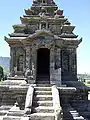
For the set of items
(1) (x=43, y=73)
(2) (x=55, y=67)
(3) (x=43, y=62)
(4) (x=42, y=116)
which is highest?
(3) (x=43, y=62)

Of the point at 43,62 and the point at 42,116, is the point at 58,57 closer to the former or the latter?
the point at 43,62

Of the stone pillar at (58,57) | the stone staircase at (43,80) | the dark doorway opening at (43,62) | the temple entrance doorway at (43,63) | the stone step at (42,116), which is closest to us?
the stone step at (42,116)

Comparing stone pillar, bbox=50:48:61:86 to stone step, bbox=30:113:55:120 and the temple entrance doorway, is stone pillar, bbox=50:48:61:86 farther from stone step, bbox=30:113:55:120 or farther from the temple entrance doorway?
stone step, bbox=30:113:55:120

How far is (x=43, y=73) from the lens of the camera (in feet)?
66.6

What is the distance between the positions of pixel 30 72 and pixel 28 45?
222cm

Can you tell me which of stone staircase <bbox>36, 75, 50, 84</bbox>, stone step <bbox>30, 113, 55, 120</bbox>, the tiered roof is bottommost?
stone step <bbox>30, 113, 55, 120</bbox>

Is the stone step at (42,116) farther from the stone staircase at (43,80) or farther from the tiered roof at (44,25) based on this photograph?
the tiered roof at (44,25)

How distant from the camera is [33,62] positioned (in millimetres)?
17375

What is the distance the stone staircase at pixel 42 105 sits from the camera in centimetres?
1245

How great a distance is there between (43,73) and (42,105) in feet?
22.0

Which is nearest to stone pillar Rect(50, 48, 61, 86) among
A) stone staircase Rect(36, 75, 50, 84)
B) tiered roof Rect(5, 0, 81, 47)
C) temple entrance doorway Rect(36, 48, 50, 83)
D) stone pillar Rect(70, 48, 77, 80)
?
→ stone staircase Rect(36, 75, 50, 84)

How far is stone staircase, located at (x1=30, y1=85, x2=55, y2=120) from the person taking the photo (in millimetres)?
12445

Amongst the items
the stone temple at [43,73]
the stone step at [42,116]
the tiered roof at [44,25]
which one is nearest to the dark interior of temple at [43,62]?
the stone temple at [43,73]

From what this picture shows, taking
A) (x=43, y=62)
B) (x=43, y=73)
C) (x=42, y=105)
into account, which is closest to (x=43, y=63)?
(x=43, y=62)
